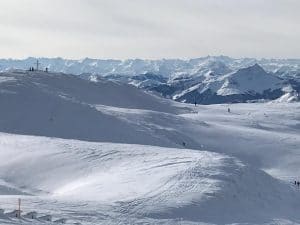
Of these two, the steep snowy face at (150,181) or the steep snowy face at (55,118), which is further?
the steep snowy face at (55,118)

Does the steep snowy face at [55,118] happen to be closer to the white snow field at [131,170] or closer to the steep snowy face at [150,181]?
the white snow field at [131,170]

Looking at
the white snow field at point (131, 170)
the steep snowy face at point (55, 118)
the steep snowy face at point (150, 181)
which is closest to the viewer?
the white snow field at point (131, 170)

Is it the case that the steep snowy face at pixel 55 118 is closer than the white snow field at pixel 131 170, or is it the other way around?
the white snow field at pixel 131 170

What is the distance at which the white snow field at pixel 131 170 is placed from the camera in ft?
87.0

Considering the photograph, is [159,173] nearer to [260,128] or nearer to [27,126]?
[27,126]

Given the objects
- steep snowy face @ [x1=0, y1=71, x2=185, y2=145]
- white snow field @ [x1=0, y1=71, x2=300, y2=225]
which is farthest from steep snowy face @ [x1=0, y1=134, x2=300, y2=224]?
steep snowy face @ [x1=0, y1=71, x2=185, y2=145]

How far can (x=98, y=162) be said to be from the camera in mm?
38312

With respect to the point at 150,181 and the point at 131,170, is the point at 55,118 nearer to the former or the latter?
the point at 131,170

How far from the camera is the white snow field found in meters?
26.5

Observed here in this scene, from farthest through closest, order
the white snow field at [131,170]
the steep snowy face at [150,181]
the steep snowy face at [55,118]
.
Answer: the steep snowy face at [55,118] < the steep snowy face at [150,181] < the white snow field at [131,170]

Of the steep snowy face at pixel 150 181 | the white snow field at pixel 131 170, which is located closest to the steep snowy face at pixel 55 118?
the white snow field at pixel 131 170

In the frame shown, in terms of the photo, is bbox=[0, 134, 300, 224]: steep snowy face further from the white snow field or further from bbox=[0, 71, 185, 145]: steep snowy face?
bbox=[0, 71, 185, 145]: steep snowy face

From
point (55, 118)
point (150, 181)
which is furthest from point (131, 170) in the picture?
point (55, 118)

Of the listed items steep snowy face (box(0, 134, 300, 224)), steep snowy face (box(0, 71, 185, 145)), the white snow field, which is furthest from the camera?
steep snowy face (box(0, 71, 185, 145))
